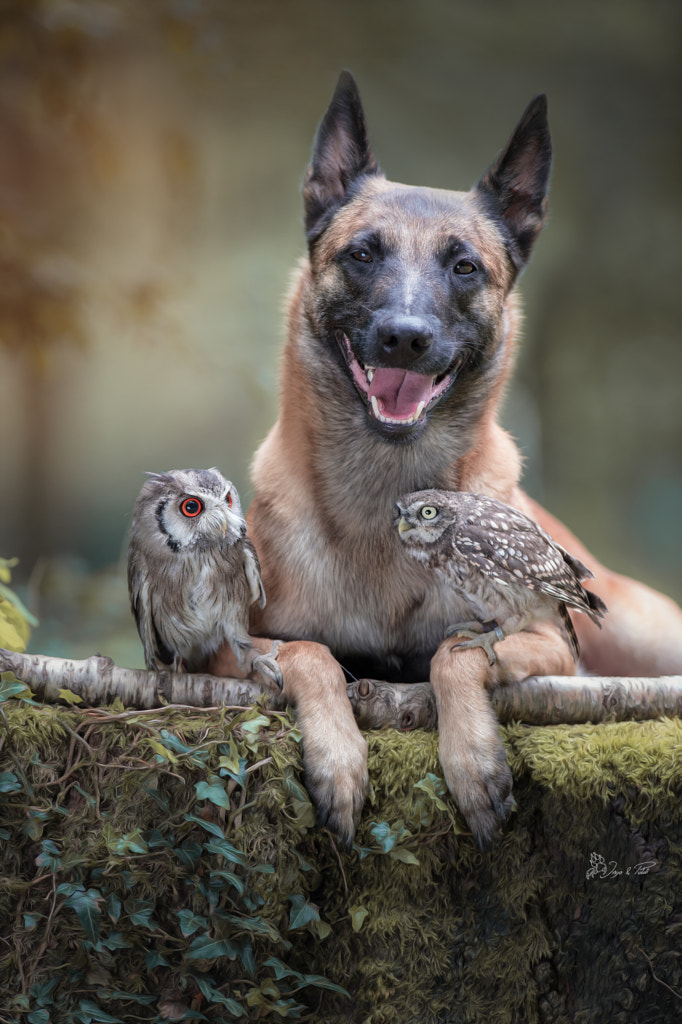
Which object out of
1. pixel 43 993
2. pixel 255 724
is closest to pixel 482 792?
pixel 255 724

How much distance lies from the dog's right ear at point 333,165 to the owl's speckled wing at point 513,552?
1.07 meters

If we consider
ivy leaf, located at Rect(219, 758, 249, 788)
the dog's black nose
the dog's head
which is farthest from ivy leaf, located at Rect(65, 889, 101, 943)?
the dog's black nose

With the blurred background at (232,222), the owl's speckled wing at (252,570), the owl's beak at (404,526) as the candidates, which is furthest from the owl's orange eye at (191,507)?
the blurred background at (232,222)

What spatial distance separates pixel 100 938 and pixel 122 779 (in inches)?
12.9

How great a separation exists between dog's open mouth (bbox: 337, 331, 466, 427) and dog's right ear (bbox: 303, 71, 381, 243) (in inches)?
19.2

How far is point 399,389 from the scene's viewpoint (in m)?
2.43

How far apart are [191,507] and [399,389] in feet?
2.18

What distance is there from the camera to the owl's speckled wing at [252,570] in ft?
7.72

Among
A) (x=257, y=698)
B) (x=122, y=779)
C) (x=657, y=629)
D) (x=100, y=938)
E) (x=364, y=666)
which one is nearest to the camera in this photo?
(x=100, y=938)

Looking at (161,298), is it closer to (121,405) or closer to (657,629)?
(121,405)

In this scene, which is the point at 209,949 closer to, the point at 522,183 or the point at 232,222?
the point at 522,183

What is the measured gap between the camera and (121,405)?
509 cm

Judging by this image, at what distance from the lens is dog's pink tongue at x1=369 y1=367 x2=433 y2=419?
2.41 m

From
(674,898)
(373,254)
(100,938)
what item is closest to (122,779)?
(100,938)
